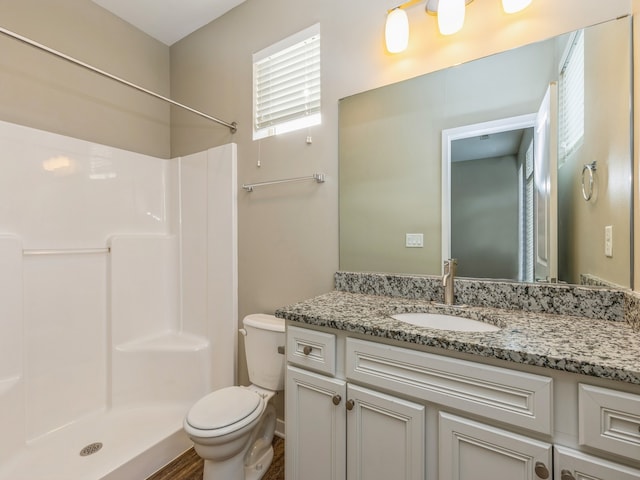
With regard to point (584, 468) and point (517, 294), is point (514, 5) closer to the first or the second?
point (517, 294)

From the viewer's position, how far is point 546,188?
1175 millimetres

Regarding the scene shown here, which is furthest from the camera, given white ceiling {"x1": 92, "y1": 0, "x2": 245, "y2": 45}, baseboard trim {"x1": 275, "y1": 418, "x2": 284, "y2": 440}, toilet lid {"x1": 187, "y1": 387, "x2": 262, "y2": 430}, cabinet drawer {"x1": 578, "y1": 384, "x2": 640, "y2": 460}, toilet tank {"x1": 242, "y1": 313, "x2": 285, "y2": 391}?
white ceiling {"x1": 92, "y1": 0, "x2": 245, "y2": 45}

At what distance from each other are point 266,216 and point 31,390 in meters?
1.62

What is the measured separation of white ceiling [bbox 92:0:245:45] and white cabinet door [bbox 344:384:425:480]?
248cm

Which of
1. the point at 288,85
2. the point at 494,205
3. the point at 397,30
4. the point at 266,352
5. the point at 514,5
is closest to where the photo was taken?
the point at 514,5

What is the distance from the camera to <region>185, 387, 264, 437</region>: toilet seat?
1.23m

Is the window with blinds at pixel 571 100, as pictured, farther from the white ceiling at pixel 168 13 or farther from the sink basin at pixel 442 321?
the white ceiling at pixel 168 13

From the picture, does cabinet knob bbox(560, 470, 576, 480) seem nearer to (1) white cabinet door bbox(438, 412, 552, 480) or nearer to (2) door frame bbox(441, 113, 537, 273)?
(1) white cabinet door bbox(438, 412, 552, 480)

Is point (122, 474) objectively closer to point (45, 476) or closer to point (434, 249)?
point (45, 476)

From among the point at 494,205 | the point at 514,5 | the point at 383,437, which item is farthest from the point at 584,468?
the point at 514,5

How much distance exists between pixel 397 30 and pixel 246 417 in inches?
74.8

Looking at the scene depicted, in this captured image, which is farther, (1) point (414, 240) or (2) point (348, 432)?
(1) point (414, 240)

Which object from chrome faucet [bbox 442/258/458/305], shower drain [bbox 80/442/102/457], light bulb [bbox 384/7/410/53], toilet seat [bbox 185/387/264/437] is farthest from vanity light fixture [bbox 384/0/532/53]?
shower drain [bbox 80/442/102/457]

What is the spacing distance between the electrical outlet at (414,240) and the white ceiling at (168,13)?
1.94 m
